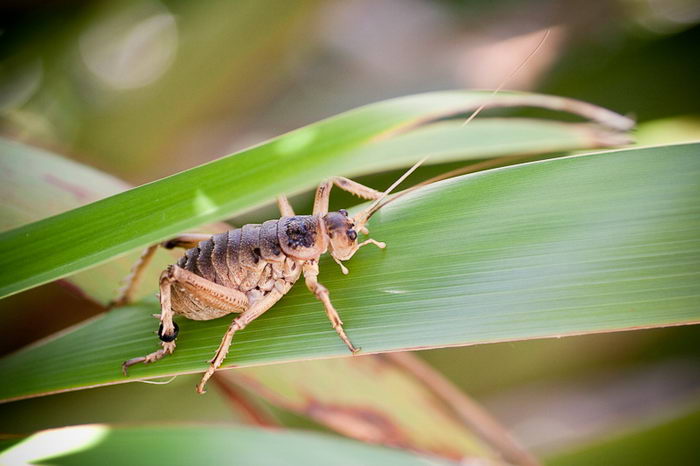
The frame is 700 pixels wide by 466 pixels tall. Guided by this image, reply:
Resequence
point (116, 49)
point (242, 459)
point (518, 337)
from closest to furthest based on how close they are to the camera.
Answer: point (518, 337), point (242, 459), point (116, 49)

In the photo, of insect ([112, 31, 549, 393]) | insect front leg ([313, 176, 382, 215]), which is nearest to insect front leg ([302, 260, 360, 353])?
insect ([112, 31, 549, 393])

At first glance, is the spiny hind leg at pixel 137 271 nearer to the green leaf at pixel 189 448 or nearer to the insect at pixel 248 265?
the insect at pixel 248 265

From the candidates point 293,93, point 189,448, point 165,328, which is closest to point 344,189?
point 165,328

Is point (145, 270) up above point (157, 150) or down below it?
below

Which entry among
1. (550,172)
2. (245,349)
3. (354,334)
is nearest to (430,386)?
(354,334)

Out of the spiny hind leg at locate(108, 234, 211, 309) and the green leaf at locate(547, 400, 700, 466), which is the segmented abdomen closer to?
the spiny hind leg at locate(108, 234, 211, 309)

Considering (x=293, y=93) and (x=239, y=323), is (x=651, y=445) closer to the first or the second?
(x=239, y=323)

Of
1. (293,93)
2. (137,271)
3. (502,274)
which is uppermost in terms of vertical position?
(293,93)

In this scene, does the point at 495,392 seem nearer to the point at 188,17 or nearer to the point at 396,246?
the point at 396,246

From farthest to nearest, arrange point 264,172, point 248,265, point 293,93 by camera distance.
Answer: point 293,93, point 248,265, point 264,172
